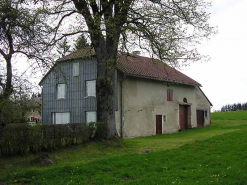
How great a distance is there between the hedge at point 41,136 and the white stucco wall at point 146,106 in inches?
284

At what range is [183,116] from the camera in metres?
31.2

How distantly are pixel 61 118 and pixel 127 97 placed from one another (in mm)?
6852

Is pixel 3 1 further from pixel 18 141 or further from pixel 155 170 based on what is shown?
pixel 155 170

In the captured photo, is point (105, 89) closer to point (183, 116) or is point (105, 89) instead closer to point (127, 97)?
point (127, 97)

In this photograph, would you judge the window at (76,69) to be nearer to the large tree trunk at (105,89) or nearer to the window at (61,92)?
the window at (61,92)

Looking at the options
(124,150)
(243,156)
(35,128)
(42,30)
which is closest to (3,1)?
(42,30)

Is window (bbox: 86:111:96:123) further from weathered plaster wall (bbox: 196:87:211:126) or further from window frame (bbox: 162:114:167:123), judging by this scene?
weathered plaster wall (bbox: 196:87:211:126)

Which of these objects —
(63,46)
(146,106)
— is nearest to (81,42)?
(63,46)

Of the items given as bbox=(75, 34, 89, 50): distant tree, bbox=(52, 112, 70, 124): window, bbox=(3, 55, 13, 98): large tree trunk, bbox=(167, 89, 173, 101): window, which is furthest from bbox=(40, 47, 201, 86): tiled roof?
bbox=(3, 55, 13, 98): large tree trunk

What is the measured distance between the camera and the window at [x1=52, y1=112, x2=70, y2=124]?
26487mm

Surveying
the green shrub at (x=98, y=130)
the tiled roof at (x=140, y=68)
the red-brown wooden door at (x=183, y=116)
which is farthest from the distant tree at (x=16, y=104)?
the red-brown wooden door at (x=183, y=116)

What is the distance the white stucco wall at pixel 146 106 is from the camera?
23.6m

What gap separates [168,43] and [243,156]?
6612mm

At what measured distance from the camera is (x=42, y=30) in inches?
468
